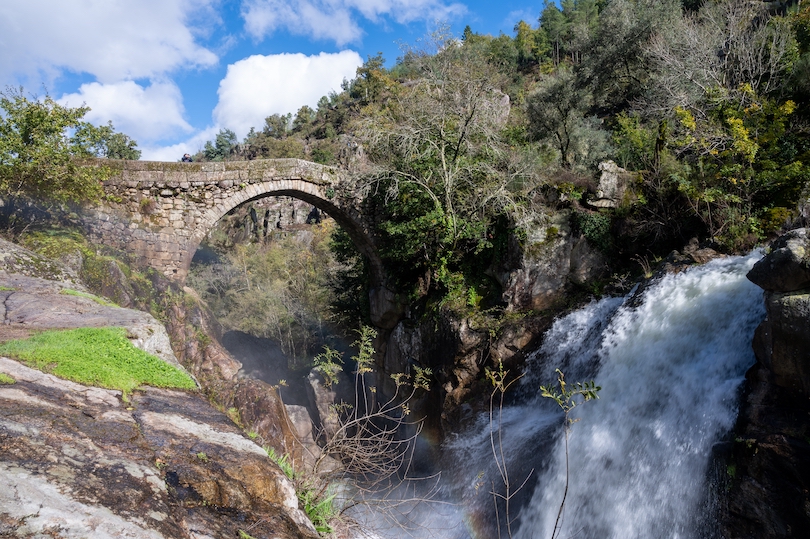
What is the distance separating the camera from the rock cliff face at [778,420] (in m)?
4.68

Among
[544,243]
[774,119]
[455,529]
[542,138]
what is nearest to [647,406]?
[455,529]

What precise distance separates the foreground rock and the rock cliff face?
452cm

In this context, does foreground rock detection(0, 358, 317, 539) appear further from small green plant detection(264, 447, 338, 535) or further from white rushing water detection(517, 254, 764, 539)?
white rushing water detection(517, 254, 764, 539)

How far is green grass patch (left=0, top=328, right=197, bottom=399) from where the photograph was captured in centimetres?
364

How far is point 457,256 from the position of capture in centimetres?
1210

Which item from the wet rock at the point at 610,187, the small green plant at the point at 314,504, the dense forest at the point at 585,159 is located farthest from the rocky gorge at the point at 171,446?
the wet rock at the point at 610,187

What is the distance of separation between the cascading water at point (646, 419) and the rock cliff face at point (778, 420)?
0.27m

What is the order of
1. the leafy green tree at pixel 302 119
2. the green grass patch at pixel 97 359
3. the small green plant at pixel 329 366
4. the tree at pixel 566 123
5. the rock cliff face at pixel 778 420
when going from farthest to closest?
the leafy green tree at pixel 302 119 < the tree at pixel 566 123 < the small green plant at pixel 329 366 < the rock cliff face at pixel 778 420 < the green grass patch at pixel 97 359

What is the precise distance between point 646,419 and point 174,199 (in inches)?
Result: 419

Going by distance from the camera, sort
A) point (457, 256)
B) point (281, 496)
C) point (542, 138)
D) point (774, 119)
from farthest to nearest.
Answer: point (542, 138) < point (457, 256) < point (774, 119) < point (281, 496)

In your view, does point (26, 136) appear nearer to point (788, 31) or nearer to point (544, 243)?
point (544, 243)

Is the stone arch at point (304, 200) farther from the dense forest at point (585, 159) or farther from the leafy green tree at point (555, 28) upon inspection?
the leafy green tree at point (555, 28)

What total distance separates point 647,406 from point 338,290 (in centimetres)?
1216

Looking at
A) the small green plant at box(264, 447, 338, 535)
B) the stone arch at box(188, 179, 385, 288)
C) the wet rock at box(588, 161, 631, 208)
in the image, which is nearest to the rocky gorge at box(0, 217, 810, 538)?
the small green plant at box(264, 447, 338, 535)
